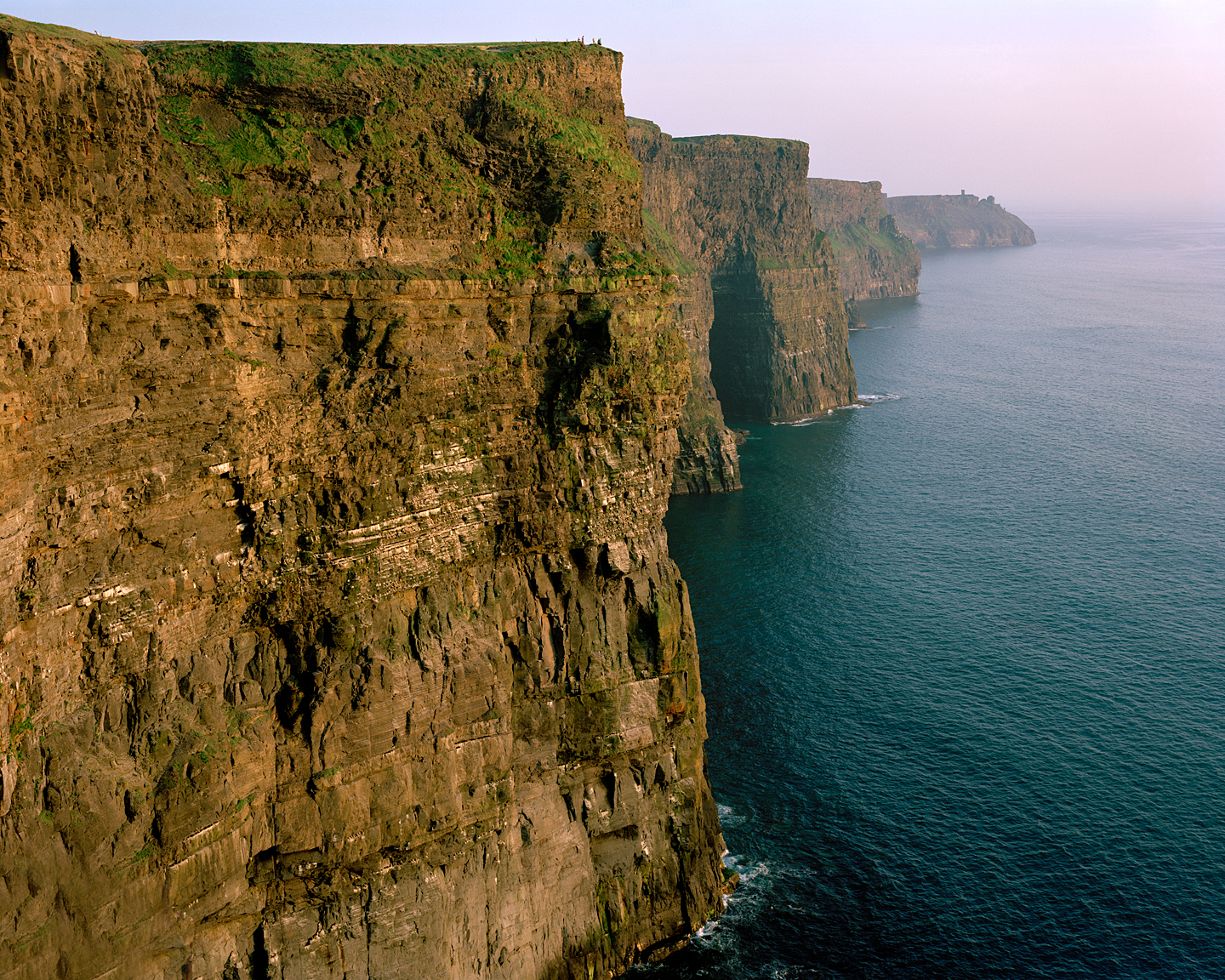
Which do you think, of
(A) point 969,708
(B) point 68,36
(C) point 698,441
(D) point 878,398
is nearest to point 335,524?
(B) point 68,36

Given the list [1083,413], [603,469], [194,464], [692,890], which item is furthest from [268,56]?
[1083,413]

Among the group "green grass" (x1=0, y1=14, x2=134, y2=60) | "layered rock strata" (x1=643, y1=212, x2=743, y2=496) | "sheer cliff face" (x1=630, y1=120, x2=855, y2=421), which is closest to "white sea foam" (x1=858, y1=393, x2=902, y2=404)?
"sheer cliff face" (x1=630, y1=120, x2=855, y2=421)

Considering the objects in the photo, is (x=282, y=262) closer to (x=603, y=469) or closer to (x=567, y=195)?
(x=567, y=195)

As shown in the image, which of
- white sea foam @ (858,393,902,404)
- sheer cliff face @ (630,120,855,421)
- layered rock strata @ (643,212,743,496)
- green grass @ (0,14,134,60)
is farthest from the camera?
white sea foam @ (858,393,902,404)

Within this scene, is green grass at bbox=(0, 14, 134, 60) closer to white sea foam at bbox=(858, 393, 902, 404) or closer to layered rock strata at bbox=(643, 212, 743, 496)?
layered rock strata at bbox=(643, 212, 743, 496)

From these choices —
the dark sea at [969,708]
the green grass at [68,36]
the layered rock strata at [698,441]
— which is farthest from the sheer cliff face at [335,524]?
the layered rock strata at [698,441]

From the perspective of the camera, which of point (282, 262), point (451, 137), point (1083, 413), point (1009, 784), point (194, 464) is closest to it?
point (194, 464)
